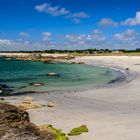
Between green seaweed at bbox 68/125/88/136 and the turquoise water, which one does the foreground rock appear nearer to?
green seaweed at bbox 68/125/88/136

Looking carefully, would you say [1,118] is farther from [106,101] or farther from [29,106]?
[106,101]

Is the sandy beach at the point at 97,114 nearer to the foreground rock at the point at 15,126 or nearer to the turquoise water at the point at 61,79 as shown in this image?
the foreground rock at the point at 15,126

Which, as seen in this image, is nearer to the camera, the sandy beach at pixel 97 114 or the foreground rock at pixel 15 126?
the foreground rock at pixel 15 126

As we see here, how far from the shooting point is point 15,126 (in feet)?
44.5

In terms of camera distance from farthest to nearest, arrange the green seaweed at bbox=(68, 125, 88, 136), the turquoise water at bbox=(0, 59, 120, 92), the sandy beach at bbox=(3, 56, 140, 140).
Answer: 1. the turquoise water at bbox=(0, 59, 120, 92)
2. the sandy beach at bbox=(3, 56, 140, 140)
3. the green seaweed at bbox=(68, 125, 88, 136)

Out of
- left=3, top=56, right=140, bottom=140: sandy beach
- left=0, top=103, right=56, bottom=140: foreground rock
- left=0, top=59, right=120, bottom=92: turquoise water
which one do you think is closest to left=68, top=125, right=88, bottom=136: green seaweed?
left=3, top=56, right=140, bottom=140: sandy beach

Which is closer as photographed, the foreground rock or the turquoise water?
the foreground rock

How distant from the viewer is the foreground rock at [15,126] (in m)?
12.6

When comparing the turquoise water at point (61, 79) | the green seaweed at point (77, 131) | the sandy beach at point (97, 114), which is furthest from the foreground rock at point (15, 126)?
the turquoise water at point (61, 79)

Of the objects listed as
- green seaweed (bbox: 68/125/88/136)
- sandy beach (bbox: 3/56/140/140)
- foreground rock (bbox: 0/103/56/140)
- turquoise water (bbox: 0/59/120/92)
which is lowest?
turquoise water (bbox: 0/59/120/92)

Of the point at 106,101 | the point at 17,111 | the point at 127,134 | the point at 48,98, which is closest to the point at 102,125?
the point at 127,134

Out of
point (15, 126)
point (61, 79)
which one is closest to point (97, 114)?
point (15, 126)

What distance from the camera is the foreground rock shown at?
41.4 feet

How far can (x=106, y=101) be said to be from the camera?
29.7 m
